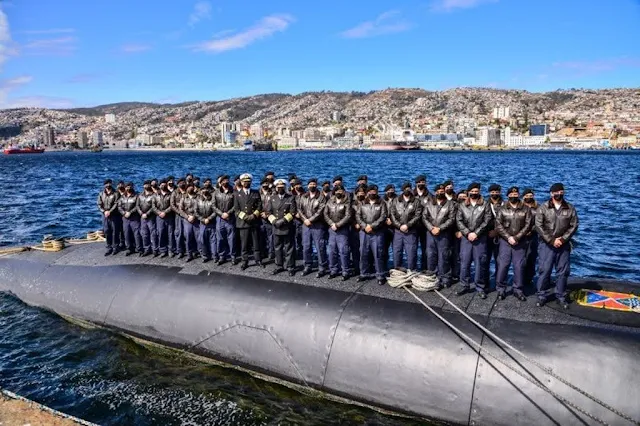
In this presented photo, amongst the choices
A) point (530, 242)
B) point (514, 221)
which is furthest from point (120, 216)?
point (530, 242)

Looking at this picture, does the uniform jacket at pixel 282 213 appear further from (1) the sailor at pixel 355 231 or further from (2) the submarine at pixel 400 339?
(1) the sailor at pixel 355 231

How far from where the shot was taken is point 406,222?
447 inches

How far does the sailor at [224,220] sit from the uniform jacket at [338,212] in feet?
9.09

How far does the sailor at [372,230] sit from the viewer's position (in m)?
11.4

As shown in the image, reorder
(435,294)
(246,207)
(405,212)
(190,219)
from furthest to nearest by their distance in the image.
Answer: (190,219) < (246,207) < (405,212) < (435,294)

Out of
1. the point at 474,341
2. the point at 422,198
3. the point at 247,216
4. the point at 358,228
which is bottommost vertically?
the point at 474,341

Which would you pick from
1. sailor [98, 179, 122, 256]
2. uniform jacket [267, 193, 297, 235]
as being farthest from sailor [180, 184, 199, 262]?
sailor [98, 179, 122, 256]

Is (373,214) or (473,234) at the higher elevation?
(373,214)

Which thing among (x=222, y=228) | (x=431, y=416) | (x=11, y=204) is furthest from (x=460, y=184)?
(x=431, y=416)

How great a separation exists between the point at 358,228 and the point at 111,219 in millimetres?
7883

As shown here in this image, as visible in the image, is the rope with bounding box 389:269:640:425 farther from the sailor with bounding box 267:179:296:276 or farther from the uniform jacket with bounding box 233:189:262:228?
the uniform jacket with bounding box 233:189:262:228

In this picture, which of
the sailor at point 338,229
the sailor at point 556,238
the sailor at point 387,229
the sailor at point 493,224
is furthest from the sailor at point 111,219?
the sailor at point 556,238

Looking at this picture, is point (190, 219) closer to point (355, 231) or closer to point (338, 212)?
point (338, 212)

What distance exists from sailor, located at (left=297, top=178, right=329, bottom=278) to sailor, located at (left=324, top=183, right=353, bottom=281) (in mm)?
250
